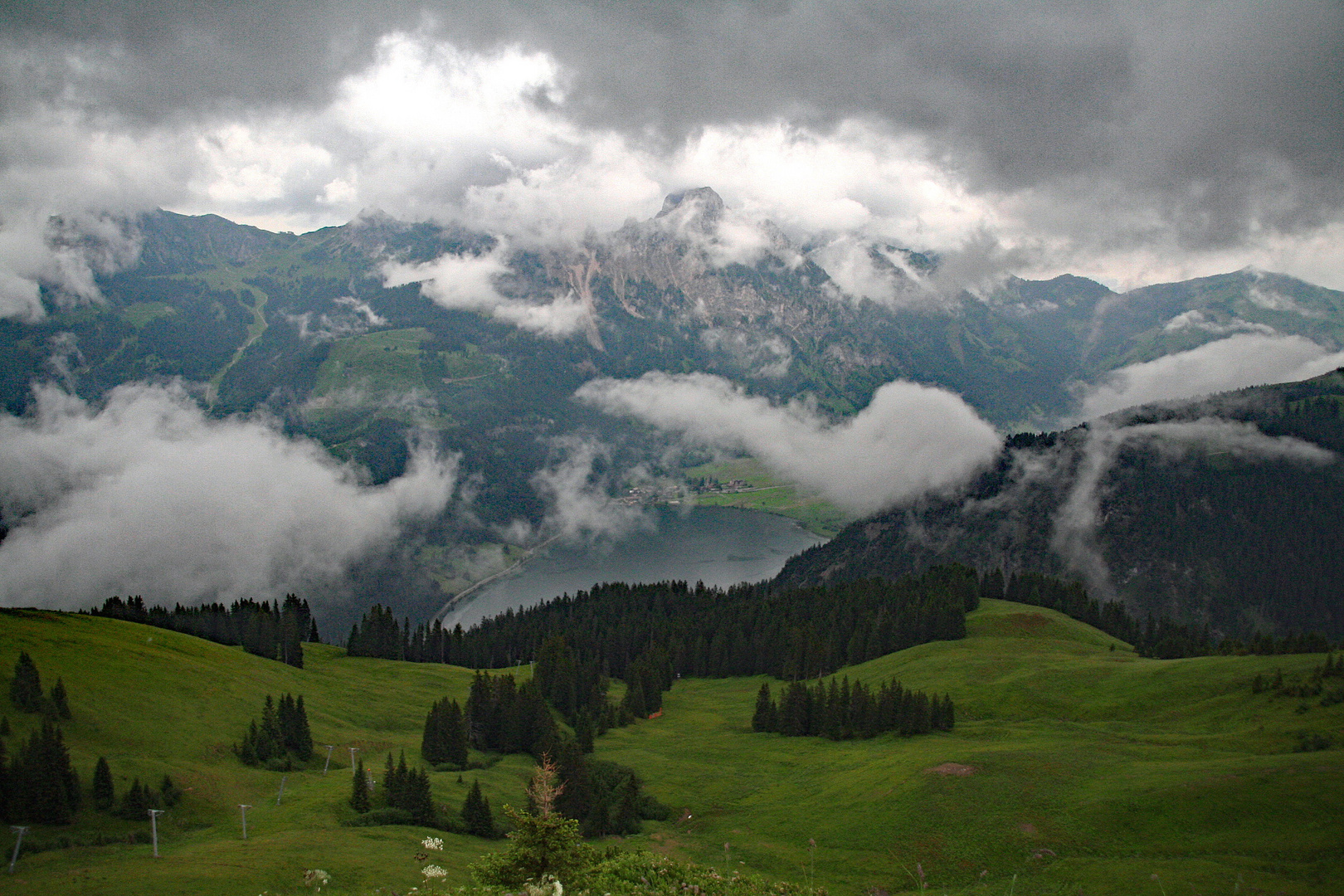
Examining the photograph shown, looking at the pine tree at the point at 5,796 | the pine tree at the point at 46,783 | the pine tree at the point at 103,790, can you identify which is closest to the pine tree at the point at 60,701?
the pine tree at the point at 46,783

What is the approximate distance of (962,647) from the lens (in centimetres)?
13200

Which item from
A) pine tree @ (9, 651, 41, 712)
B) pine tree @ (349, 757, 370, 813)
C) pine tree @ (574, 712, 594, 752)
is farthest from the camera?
pine tree @ (574, 712, 594, 752)

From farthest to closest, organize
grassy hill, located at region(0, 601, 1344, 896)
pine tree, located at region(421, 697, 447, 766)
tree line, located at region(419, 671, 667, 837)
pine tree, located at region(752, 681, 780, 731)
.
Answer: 1. pine tree, located at region(752, 681, 780, 731)
2. pine tree, located at region(421, 697, 447, 766)
3. tree line, located at region(419, 671, 667, 837)
4. grassy hill, located at region(0, 601, 1344, 896)

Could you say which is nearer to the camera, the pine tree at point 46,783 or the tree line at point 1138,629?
the pine tree at point 46,783

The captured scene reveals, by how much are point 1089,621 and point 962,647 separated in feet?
190

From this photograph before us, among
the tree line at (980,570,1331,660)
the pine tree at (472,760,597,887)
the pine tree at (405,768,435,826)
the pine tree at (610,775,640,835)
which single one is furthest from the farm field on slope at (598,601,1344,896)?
the tree line at (980,570,1331,660)

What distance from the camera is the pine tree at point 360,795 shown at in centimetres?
6194

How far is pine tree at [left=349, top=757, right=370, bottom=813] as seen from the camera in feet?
203

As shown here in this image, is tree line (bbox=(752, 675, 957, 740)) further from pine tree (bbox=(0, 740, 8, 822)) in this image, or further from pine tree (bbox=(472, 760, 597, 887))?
pine tree (bbox=(0, 740, 8, 822))

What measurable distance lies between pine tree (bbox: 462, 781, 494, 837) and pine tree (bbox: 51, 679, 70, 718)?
127 feet

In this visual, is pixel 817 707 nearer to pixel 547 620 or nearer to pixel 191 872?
pixel 191 872

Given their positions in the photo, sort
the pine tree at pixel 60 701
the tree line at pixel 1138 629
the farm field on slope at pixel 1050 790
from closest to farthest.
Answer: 1. the farm field on slope at pixel 1050 790
2. the pine tree at pixel 60 701
3. the tree line at pixel 1138 629

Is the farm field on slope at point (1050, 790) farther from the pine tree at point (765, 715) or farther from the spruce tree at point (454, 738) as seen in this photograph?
the spruce tree at point (454, 738)

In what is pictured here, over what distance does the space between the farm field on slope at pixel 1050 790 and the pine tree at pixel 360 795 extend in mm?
25099
